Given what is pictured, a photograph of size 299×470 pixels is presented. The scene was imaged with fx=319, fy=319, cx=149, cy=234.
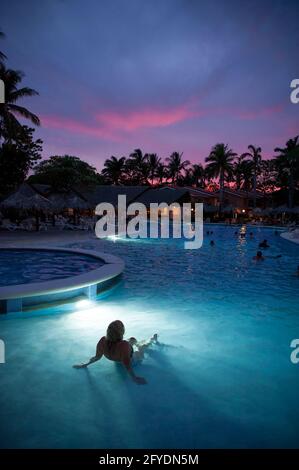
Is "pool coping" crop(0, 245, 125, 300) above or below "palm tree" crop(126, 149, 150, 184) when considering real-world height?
below

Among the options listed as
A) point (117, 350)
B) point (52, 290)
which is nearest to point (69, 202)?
point (52, 290)

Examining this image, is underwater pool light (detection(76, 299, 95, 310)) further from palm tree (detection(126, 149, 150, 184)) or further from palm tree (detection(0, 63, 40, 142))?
palm tree (detection(126, 149, 150, 184))

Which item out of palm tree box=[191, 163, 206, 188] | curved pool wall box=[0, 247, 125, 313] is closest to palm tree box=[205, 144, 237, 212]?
palm tree box=[191, 163, 206, 188]

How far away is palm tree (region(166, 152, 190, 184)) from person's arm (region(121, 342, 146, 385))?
73.8 metres

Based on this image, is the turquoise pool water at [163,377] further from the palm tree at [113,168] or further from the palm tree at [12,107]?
the palm tree at [113,168]

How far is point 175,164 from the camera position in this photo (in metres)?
76.9

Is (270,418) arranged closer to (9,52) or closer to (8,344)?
(8,344)

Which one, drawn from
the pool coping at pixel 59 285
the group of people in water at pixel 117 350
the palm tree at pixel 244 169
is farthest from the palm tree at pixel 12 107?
the palm tree at pixel 244 169

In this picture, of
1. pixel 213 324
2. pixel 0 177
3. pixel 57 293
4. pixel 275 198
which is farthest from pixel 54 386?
pixel 275 198

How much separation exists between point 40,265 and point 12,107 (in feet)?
59.5

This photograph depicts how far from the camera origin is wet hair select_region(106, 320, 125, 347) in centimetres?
458

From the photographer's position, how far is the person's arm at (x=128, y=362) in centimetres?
448

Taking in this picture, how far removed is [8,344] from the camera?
5.71m
